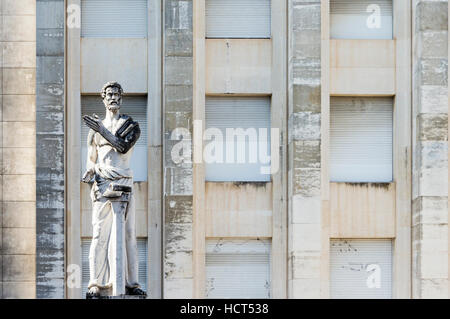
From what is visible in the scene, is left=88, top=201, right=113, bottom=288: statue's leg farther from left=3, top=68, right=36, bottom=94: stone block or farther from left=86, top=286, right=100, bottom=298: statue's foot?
left=3, top=68, right=36, bottom=94: stone block

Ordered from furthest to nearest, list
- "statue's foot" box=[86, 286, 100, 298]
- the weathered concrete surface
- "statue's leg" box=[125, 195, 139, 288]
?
the weathered concrete surface
"statue's leg" box=[125, 195, 139, 288]
"statue's foot" box=[86, 286, 100, 298]

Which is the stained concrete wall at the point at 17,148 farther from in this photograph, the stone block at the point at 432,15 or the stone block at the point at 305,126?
the stone block at the point at 432,15

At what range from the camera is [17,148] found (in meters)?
36.6

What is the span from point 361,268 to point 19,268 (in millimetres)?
9612

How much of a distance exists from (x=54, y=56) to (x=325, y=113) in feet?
25.5

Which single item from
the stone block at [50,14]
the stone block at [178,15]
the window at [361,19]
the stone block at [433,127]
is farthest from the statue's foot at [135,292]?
the window at [361,19]

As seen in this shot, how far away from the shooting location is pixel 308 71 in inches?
1444

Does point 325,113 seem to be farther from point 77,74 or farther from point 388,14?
point 77,74

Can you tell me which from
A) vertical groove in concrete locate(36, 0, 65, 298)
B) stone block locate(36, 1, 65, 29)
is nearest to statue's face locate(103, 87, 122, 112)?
vertical groove in concrete locate(36, 0, 65, 298)

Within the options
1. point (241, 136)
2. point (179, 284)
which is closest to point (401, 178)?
point (241, 136)

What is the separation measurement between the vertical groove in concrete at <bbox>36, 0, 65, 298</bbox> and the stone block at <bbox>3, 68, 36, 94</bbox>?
205 millimetres

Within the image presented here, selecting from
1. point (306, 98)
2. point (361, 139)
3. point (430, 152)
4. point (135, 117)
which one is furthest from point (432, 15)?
point (135, 117)

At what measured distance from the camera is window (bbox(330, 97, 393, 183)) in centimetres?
3756

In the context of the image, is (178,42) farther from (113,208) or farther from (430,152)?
(113,208)
